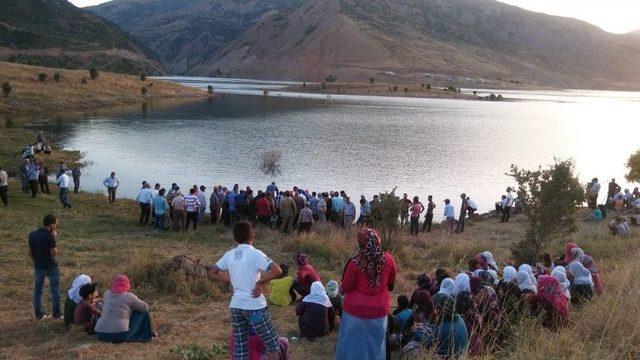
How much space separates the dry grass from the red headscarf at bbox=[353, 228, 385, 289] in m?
52.8

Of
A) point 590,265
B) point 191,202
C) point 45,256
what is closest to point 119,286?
point 45,256

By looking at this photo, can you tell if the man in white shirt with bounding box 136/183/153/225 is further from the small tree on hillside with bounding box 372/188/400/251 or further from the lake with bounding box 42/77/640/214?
the lake with bounding box 42/77/640/214

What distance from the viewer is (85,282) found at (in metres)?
9.28

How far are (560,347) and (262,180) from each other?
25931mm

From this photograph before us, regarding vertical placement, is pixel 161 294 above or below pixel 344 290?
below

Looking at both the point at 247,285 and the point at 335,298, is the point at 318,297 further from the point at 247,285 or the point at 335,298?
the point at 247,285

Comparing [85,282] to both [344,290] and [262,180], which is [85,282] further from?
[262,180]

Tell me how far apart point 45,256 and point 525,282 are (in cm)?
767

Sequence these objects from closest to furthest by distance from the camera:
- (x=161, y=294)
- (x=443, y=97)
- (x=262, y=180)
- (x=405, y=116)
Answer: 1. (x=161, y=294)
2. (x=262, y=180)
3. (x=405, y=116)
4. (x=443, y=97)

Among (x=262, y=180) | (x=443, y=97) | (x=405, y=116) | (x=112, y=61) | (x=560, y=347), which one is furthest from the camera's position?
(x=112, y=61)

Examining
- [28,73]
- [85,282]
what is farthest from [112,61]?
A: [85,282]

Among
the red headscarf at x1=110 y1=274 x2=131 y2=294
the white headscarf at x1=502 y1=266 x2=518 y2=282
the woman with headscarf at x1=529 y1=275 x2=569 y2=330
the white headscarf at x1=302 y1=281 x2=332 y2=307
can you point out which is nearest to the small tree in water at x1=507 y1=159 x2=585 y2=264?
the white headscarf at x1=502 y1=266 x2=518 y2=282

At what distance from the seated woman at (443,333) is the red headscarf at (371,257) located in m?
1.34

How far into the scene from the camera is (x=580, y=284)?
978 cm
